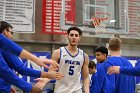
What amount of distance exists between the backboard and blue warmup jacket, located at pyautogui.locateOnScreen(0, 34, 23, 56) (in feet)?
21.2

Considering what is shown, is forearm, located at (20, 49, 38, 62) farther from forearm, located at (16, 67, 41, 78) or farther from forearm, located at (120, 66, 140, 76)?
forearm, located at (120, 66, 140, 76)

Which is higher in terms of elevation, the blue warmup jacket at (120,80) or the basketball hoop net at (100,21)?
the basketball hoop net at (100,21)

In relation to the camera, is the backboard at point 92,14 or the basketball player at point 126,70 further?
the backboard at point 92,14

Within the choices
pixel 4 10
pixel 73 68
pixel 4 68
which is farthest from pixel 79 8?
pixel 4 68

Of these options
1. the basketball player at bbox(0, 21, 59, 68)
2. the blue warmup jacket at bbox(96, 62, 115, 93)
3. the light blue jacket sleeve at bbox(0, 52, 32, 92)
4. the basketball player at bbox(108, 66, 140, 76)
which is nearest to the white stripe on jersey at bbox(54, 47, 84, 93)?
the blue warmup jacket at bbox(96, 62, 115, 93)

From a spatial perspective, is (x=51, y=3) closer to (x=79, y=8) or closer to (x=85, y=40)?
(x=79, y=8)

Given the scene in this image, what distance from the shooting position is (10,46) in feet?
10.7

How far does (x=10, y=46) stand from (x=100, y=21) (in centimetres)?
668

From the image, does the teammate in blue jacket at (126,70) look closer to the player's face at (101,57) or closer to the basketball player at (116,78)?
the basketball player at (116,78)

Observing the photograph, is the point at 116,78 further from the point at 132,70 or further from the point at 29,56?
the point at 29,56

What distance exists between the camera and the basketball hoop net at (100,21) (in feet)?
31.5

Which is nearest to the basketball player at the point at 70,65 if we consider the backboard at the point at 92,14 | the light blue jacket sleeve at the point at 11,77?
the light blue jacket sleeve at the point at 11,77

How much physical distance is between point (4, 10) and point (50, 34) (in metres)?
2.00

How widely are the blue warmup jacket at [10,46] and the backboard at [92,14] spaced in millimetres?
6453
